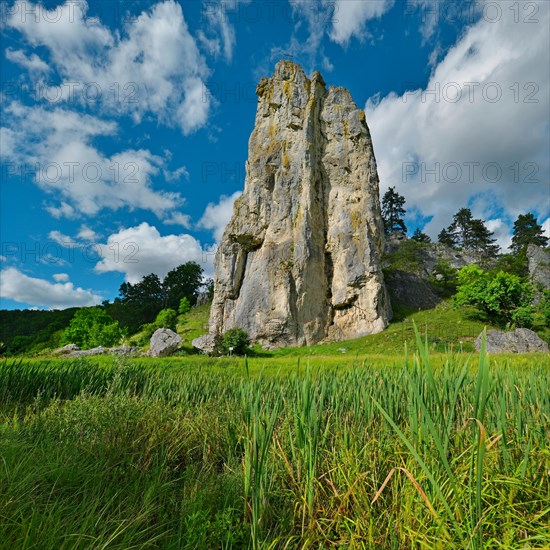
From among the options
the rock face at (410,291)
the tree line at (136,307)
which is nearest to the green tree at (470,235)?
the rock face at (410,291)

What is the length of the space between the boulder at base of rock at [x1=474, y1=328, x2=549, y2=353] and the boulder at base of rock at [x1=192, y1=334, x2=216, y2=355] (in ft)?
61.2

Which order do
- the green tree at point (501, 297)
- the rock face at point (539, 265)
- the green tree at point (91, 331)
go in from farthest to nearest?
the rock face at point (539, 265) → the green tree at point (91, 331) → the green tree at point (501, 297)

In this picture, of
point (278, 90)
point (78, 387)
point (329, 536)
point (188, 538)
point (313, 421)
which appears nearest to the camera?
point (188, 538)

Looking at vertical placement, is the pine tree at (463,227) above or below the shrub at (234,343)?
above

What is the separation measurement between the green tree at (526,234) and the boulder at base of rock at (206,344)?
203ft

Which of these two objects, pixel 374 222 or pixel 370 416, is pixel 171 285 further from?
pixel 370 416

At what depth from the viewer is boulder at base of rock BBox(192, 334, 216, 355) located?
24470mm

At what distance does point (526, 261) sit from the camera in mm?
49594

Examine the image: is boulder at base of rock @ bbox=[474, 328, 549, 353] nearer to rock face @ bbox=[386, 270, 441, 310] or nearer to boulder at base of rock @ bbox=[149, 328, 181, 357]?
rock face @ bbox=[386, 270, 441, 310]

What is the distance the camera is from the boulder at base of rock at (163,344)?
21609mm

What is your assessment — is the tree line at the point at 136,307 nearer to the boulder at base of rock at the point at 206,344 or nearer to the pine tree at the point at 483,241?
the boulder at base of rock at the point at 206,344

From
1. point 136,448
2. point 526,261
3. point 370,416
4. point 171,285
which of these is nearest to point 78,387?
point 136,448

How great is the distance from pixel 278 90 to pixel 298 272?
23.0 meters

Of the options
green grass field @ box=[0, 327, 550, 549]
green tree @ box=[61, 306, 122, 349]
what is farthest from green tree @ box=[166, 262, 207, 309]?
green grass field @ box=[0, 327, 550, 549]
